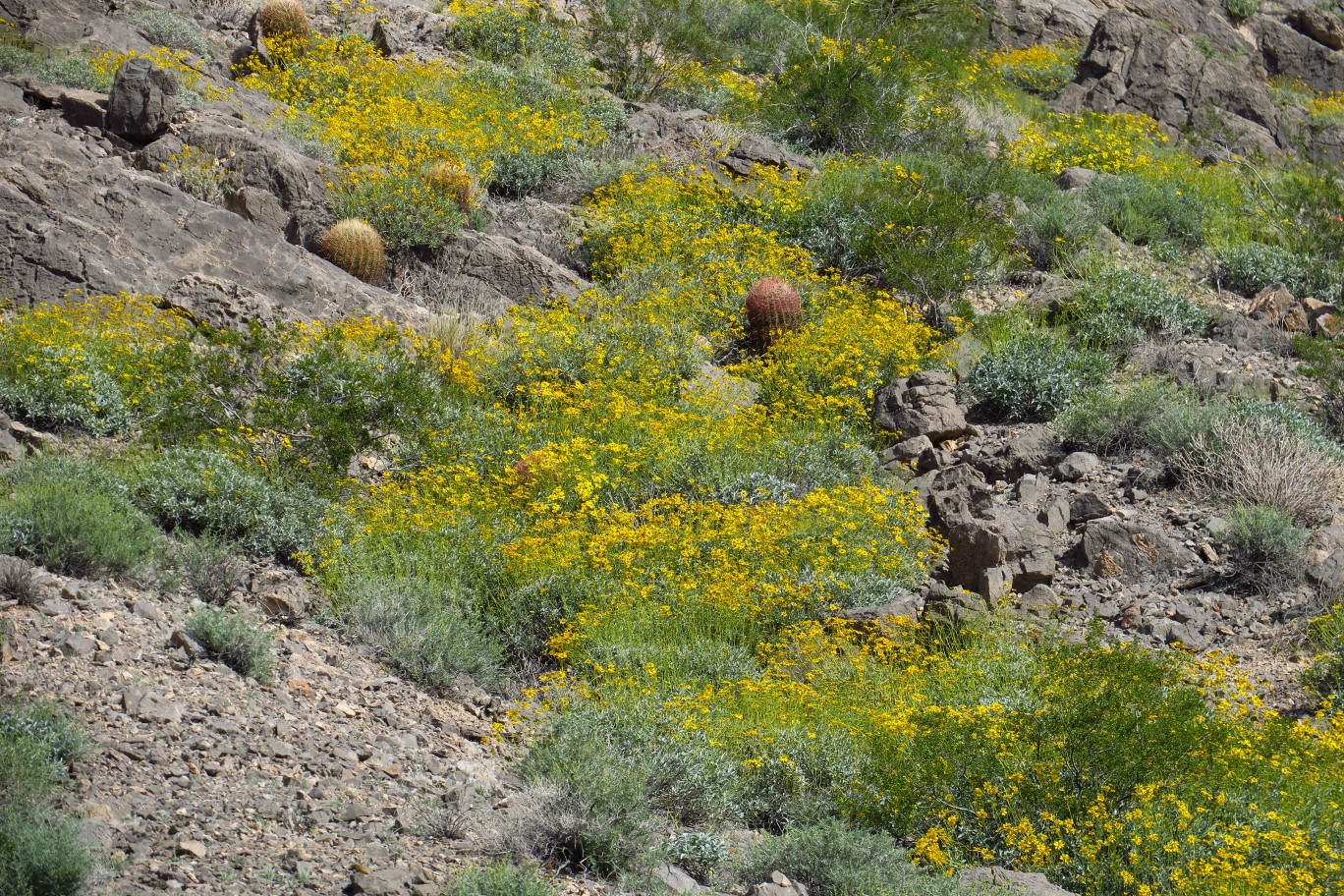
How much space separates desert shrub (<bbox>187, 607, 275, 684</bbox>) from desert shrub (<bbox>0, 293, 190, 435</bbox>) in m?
2.83

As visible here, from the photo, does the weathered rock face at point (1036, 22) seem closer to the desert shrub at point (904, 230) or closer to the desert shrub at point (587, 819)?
the desert shrub at point (904, 230)

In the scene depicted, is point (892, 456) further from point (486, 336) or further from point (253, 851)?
point (253, 851)

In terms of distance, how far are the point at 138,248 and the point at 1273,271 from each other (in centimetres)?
1209

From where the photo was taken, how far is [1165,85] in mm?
20797

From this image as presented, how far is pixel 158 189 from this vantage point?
10.7 meters

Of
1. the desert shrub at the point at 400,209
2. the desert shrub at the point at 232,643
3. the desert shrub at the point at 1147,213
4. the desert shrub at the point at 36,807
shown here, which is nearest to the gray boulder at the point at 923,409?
the desert shrub at the point at 400,209

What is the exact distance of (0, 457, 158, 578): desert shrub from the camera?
5992 millimetres

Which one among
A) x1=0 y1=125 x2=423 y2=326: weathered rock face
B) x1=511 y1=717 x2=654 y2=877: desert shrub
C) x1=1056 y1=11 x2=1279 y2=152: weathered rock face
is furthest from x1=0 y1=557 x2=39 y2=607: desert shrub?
x1=1056 y1=11 x2=1279 y2=152: weathered rock face

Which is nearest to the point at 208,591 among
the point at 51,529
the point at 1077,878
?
the point at 51,529

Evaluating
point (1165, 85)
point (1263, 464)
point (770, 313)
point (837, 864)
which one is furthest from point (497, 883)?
point (1165, 85)

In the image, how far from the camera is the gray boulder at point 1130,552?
353 inches

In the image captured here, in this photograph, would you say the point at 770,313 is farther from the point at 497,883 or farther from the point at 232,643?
the point at 497,883

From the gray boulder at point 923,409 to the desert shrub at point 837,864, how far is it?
239 inches

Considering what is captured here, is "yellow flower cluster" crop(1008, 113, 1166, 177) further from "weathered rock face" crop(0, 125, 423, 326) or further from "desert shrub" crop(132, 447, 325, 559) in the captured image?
"desert shrub" crop(132, 447, 325, 559)
